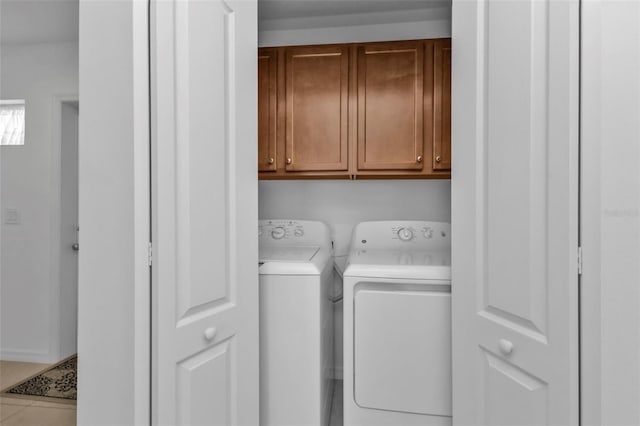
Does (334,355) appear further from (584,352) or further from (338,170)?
(584,352)

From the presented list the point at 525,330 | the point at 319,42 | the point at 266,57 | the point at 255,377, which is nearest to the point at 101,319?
the point at 255,377

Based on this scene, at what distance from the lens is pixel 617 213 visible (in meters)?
0.90

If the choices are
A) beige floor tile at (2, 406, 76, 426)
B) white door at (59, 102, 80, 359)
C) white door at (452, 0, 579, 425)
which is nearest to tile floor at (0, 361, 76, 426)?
beige floor tile at (2, 406, 76, 426)

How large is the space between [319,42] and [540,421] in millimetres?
2334

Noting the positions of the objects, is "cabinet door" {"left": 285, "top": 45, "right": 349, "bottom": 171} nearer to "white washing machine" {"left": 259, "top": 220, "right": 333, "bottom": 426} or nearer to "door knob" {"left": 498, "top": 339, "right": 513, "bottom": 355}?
"white washing machine" {"left": 259, "top": 220, "right": 333, "bottom": 426}

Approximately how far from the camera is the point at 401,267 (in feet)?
5.57

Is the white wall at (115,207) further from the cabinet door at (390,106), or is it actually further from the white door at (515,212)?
the cabinet door at (390,106)

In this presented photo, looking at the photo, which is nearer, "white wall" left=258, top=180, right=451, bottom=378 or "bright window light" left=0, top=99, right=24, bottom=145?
"white wall" left=258, top=180, right=451, bottom=378

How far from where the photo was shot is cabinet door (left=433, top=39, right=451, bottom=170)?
206 cm

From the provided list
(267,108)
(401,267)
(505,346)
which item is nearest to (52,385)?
(267,108)

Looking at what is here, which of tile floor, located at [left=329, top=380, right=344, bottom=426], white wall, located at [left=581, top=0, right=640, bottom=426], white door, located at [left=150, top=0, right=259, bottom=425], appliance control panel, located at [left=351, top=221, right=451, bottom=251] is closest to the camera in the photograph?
white wall, located at [left=581, top=0, right=640, bottom=426]

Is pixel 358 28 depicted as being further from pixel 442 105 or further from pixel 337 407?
pixel 337 407

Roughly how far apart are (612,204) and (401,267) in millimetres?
908

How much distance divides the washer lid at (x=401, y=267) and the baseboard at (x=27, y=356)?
8.47 ft
